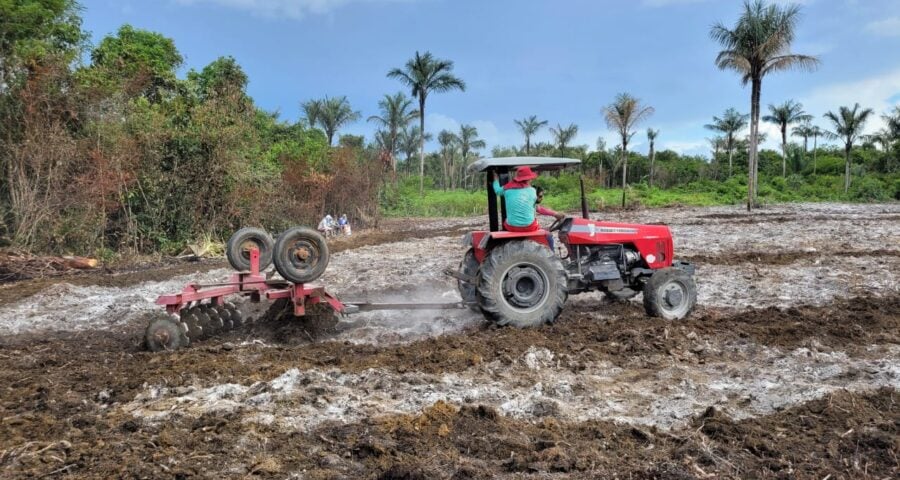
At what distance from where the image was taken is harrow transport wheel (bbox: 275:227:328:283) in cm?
662

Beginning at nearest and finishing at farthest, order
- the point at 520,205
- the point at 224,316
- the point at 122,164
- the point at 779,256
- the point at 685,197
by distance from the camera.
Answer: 1. the point at 520,205
2. the point at 224,316
3. the point at 779,256
4. the point at 122,164
5. the point at 685,197

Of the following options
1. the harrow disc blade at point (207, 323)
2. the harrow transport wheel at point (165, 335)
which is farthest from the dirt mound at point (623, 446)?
the harrow disc blade at point (207, 323)

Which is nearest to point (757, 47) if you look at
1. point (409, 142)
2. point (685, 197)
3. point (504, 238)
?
point (685, 197)

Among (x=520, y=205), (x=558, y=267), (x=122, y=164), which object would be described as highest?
(x=122, y=164)

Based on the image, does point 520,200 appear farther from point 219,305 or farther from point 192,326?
point 192,326

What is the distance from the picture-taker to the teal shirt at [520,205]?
262 inches

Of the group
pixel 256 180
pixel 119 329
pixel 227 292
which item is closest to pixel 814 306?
pixel 227 292

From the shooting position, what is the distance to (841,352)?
5703 millimetres

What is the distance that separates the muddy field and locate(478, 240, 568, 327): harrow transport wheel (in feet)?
0.94

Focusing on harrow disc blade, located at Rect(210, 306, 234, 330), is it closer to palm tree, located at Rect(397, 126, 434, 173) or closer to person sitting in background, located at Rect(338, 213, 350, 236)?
person sitting in background, located at Rect(338, 213, 350, 236)

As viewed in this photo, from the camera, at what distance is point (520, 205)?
22.0ft

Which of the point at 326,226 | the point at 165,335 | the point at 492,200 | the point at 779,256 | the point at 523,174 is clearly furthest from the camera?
the point at 326,226

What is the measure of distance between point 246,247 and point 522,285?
12.0ft

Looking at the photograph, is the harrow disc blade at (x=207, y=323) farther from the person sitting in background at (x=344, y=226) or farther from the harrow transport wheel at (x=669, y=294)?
the person sitting in background at (x=344, y=226)
